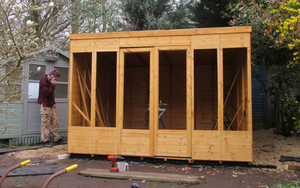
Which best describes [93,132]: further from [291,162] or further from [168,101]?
[291,162]

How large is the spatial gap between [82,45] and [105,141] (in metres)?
2.14

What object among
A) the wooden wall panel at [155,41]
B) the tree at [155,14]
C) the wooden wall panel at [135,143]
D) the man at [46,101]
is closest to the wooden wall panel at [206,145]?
the wooden wall panel at [135,143]

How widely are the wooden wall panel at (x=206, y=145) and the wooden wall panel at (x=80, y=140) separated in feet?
7.05

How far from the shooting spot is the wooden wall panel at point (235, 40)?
412 centimetres

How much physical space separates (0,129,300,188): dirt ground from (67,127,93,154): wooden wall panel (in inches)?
8.4

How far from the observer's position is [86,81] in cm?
547

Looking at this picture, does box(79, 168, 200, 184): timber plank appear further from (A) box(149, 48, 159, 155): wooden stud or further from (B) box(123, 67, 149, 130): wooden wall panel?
(B) box(123, 67, 149, 130): wooden wall panel

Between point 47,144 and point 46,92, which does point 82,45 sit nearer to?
point 46,92

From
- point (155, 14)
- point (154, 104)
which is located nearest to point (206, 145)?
point (154, 104)

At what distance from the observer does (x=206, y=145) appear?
4.08 metres

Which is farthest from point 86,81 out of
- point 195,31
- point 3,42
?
point 195,31

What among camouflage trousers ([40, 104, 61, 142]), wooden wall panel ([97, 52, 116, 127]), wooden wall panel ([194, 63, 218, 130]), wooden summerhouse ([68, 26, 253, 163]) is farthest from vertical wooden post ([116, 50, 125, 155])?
wooden wall panel ([194, 63, 218, 130])

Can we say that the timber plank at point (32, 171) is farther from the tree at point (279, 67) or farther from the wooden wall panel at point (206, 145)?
the tree at point (279, 67)

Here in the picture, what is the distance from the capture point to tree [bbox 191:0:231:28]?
359 inches
